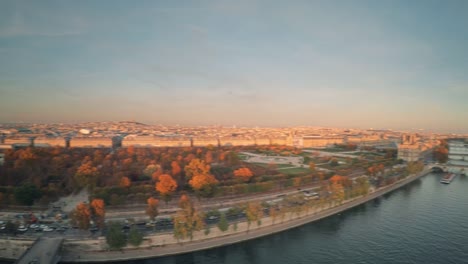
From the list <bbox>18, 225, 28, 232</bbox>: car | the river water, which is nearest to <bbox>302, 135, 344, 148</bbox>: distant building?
the river water

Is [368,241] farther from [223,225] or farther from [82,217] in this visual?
[82,217]

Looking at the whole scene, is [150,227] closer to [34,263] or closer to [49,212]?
[34,263]

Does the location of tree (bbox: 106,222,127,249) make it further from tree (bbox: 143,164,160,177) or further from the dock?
the dock

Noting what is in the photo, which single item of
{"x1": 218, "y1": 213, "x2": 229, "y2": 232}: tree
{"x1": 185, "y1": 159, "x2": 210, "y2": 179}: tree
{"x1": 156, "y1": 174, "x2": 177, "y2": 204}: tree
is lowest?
{"x1": 218, "y1": 213, "x2": 229, "y2": 232}: tree

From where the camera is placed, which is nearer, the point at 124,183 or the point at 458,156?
the point at 124,183

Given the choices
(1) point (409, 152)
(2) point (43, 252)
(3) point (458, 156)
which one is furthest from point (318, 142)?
(2) point (43, 252)

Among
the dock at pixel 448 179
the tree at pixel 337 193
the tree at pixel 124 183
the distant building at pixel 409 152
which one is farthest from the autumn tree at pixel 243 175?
the distant building at pixel 409 152
